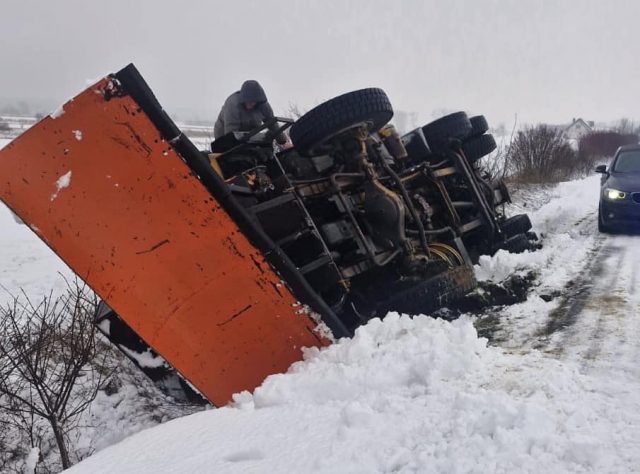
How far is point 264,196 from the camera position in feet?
10.2

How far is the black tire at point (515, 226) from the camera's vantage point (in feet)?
17.0

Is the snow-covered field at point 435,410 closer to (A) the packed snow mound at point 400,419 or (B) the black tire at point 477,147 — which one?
(A) the packed snow mound at point 400,419

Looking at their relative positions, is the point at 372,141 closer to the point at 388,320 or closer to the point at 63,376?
the point at 388,320

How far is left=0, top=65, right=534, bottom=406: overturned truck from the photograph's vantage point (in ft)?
7.77

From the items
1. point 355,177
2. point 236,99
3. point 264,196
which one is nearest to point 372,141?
point 355,177

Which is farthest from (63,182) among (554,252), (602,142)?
(602,142)

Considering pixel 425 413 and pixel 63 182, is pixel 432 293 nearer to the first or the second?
pixel 425 413

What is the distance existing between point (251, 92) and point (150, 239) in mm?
2410

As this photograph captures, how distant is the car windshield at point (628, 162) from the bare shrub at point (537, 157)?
8071 mm

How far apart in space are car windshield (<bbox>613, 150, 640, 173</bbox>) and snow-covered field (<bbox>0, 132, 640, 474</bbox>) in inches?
190

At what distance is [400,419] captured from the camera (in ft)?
6.55

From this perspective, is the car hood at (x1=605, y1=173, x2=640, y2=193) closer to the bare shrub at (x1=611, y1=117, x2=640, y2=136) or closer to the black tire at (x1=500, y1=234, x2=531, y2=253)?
Answer: the black tire at (x1=500, y1=234, x2=531, y2=253)

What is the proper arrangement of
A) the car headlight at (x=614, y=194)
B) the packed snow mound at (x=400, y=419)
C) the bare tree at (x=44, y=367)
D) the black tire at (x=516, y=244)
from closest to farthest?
the packed snow mound at (x=400, y=419) → the bare tree at (x=44, y=367) → the black tire at (x=516, y=244) → the car headlight at (x=614, y=194)

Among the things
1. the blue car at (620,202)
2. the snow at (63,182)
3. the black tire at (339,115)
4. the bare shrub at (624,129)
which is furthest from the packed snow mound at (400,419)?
the bare shrub at (624,129)
